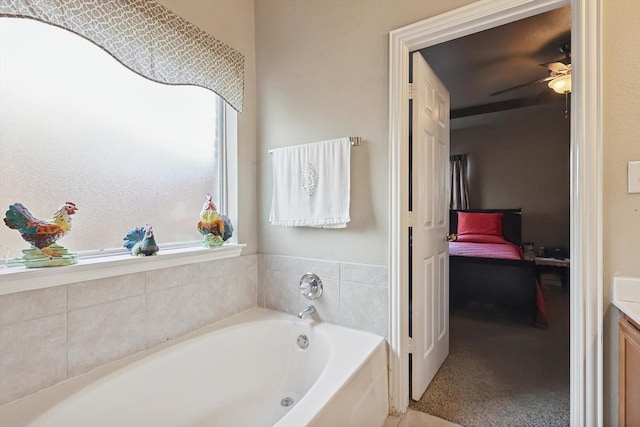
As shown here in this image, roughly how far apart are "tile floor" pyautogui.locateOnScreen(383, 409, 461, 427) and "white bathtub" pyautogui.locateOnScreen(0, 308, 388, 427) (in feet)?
0.27

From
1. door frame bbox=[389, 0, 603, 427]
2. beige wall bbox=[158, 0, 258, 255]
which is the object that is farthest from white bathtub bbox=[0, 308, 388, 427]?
door frame bbox=[389, 0, 603, 427]

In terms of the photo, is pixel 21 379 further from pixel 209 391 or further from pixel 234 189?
pixel 234 189

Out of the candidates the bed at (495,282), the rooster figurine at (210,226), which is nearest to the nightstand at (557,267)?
the bed at (495,282)

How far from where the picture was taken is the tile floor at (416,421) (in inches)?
61.2

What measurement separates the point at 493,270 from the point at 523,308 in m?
0.45

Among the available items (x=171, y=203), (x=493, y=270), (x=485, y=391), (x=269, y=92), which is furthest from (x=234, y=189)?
(x=493, y=270)

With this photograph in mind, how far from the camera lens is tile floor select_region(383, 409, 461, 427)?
1556mm

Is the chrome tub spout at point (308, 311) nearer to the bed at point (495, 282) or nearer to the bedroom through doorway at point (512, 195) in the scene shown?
the bedroom through doorway at point (512, 195)

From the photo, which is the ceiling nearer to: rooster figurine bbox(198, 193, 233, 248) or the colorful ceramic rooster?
rooster figurine bbox(198, 193, 233, 248)

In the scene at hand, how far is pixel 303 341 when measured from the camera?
1.72m

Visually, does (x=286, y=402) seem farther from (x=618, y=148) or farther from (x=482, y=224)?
(x=482, y=224)

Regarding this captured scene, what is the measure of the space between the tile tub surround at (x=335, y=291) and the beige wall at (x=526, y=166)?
13.9 ft

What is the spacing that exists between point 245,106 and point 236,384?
5.74ft

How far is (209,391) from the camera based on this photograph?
59.1 inches
